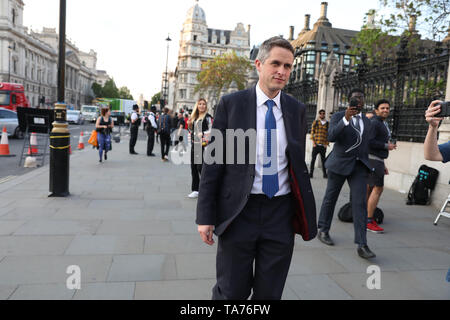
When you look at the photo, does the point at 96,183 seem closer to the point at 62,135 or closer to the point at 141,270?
the point at 62,135

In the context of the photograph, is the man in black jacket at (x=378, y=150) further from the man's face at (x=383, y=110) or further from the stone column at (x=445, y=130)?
the stone column at (x=445, y=130)

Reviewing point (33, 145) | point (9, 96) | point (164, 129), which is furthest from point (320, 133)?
point (9, 96)

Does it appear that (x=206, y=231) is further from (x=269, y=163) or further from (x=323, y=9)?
(x=323, y=9)

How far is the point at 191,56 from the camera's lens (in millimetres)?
93125

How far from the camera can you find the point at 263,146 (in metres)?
2.11

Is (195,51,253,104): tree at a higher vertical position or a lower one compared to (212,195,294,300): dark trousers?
higher

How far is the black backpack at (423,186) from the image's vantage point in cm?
682

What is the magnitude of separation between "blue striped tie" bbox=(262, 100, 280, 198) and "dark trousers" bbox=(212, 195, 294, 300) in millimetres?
57

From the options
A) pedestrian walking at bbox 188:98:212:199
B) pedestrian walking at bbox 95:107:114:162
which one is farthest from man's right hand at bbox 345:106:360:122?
pedestrian walking at bbox 95:107:114:162

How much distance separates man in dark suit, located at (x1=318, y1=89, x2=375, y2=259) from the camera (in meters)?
4.03

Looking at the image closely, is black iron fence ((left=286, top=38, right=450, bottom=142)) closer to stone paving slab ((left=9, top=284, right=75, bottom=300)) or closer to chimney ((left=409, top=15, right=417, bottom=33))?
Answer: chimney ((left=409, top=15, right=417, bottom=33))

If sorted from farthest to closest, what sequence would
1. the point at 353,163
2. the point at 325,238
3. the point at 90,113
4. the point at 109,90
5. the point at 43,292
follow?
the point at 109,90, the point at 90,113, the point at 325,238, the point at 353,163, the point at 43,292

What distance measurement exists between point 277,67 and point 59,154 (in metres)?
5.28
